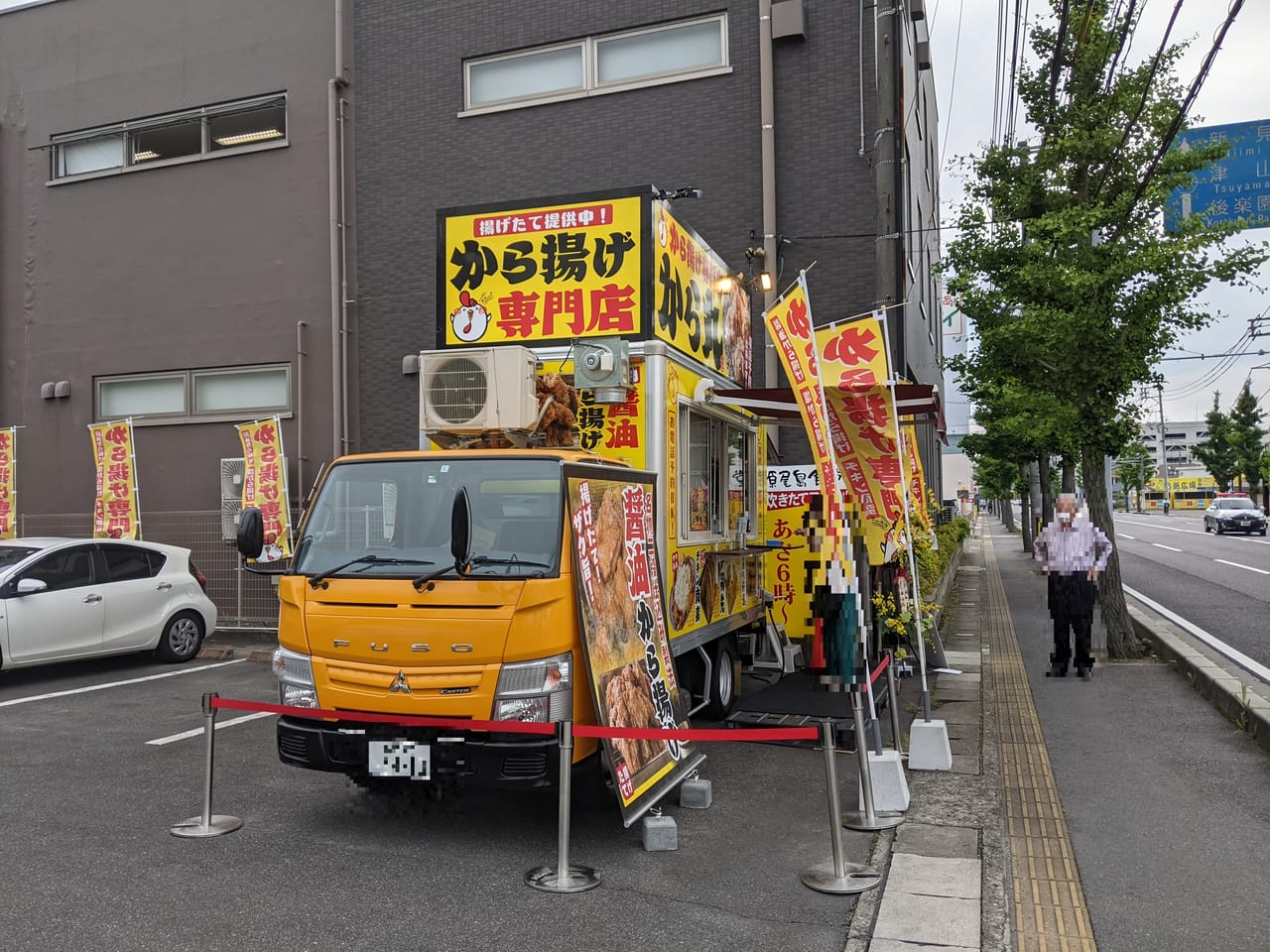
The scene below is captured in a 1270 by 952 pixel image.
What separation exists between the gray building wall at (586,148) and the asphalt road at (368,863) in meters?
6.42

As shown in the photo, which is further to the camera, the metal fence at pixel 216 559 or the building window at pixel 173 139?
the building window at pixel 173 139

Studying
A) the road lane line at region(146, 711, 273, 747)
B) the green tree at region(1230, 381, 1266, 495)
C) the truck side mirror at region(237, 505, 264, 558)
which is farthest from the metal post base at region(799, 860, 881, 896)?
the green tree at region(1230, 381, 1266, 495)

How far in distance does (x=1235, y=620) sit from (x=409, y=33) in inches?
574

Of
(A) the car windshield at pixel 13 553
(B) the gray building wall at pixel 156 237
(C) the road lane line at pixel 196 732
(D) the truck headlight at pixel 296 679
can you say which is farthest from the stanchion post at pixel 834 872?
(B) the gray building wall at pixel 156 237

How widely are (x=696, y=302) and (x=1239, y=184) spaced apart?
27.3 feet

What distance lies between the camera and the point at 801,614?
9766mm

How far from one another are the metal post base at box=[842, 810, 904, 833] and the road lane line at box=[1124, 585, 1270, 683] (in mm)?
5708

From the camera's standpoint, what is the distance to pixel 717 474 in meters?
8.07

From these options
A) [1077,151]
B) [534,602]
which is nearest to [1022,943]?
[534,602]

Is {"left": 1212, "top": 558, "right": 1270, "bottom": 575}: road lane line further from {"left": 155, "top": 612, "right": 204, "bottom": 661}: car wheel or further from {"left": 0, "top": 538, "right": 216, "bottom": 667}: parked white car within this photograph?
{"left": 0, "top": 538, "right": 216, "bottom": 667}: parked white car

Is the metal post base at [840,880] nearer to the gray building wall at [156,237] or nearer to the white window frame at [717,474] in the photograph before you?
the white window frame at [717,474]

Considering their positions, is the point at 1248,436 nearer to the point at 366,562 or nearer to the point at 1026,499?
the point at 1026,499

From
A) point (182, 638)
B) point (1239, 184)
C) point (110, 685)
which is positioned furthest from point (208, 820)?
point (1239, 184)

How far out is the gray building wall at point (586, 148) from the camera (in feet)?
41.0
